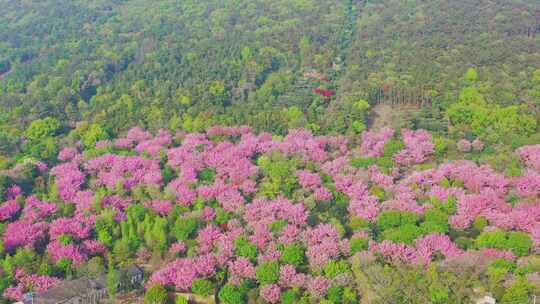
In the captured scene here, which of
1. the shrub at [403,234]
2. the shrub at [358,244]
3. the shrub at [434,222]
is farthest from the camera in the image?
the shrub at [434,222]

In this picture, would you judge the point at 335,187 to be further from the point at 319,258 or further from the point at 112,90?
the point at 112,90

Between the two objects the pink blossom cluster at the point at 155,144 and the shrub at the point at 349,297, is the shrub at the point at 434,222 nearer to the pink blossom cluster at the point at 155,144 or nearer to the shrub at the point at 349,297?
the shrub at the point at 349,297

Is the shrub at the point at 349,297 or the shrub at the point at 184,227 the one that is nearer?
the shrub at the point at 349,297

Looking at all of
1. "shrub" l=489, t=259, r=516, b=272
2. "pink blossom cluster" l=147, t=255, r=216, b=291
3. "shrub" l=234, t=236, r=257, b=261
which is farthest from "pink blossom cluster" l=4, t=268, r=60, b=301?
"shrub" l=489, t=259, r=516, b=272

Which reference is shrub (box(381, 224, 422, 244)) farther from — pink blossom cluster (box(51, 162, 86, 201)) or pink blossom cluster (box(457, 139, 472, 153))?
pink blossom cluster (box(51, 162, 86, 201))

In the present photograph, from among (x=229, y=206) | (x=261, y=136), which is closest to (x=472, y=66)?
(x=261, y=136)

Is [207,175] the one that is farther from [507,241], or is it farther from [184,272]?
[507,241]

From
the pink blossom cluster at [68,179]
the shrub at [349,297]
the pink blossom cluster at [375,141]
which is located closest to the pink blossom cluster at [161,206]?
the pink blossom cluster at [68,179]
